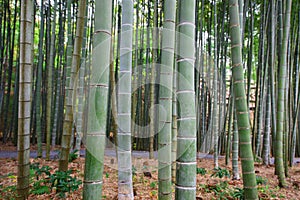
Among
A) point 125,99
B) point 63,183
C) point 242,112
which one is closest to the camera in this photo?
point 242,112

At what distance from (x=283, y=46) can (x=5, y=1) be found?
5.38 m

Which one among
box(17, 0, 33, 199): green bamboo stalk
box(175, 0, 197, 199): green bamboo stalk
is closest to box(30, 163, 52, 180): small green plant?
box(17, 0, 33, 199): green bamboo stalk

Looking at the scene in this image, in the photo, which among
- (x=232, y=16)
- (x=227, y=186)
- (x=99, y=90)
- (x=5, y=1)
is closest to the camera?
(x=99, y=90)

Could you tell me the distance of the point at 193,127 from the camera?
1179mm

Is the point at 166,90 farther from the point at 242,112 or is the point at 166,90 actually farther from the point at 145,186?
the point at 145,186

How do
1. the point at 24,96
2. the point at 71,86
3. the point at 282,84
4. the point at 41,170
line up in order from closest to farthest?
the point at 24,96
the point at 71,86
the point at 41,170
the point at 282,84

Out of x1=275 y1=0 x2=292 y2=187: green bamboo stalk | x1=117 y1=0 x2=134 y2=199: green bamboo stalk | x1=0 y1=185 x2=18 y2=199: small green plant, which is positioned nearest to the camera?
x1=117 y1=0 x2=134 y2=199: green bamboo stalk

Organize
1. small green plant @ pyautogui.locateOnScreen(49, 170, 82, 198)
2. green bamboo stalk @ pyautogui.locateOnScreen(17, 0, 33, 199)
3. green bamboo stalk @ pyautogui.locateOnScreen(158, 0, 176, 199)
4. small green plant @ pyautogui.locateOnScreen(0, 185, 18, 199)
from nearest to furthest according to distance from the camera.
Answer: green bamboo stalk @ pyautogui.locateOnScreen(158, 0, 176, 199), green bamboo stalk @ pyautogui.locateOnScreen(17, 0, 33, 199), small green plant @ pyautogui.locateOnScreen(49, 170, 82, 198), small green plant @ pyautogui.locateOnScreen(0, 185, 18, 199)

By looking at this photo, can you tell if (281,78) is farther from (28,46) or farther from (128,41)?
(28,46)

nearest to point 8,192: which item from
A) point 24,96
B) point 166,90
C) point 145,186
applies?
point 24,96

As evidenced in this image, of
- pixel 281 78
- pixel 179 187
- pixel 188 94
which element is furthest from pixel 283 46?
pixel 179 187

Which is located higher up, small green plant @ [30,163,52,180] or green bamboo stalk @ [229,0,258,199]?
green bamboo stalk @ [229,0,258,199]

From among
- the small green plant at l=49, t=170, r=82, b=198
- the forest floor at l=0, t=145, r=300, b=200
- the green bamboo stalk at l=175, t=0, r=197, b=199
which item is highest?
the green bamboo stalk at l=175, t=0, r=197, b=199

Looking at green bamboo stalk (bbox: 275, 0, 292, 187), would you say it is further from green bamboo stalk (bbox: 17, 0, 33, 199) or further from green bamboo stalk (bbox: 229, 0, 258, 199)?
green bamboo stalk (bbox: 17, 0, 33, 199)
